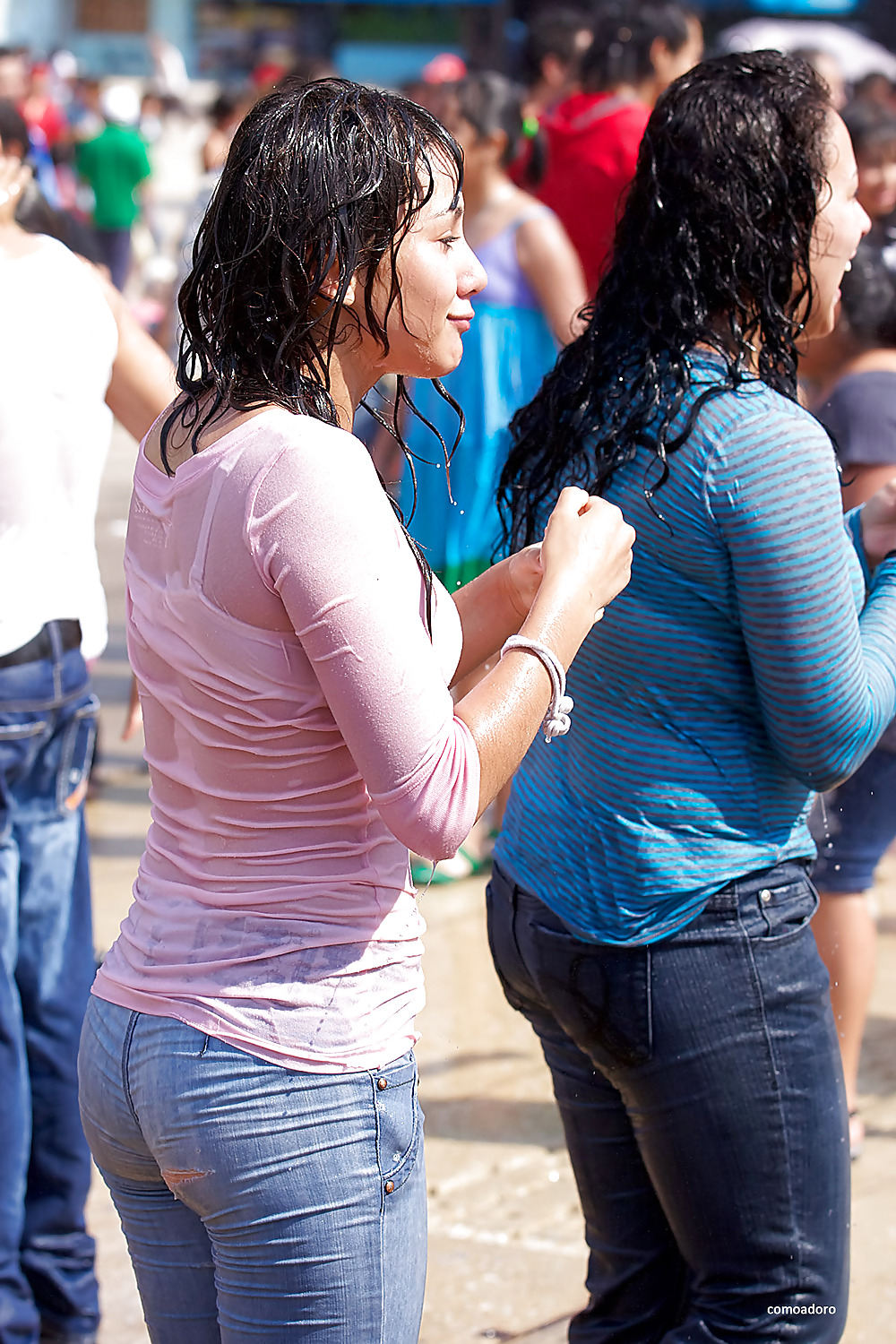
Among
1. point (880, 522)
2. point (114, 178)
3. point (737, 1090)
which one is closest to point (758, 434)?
point (880, 522)

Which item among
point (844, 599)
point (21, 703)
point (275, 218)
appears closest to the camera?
point (275, 218)

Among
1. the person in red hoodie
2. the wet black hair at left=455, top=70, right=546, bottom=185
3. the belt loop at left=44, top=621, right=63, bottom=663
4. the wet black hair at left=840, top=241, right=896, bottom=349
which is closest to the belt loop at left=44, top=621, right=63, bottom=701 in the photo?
the belt loop at left=44, top=621, right=63, bottom=663

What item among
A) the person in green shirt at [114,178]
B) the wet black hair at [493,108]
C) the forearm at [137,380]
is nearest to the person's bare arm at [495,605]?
the forearm at [137,380]

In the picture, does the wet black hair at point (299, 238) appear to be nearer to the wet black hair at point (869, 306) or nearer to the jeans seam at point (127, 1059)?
the jeans seam at point (127, 1059)

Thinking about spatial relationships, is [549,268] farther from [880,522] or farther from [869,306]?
[880,522]

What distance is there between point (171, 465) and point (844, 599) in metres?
0.76

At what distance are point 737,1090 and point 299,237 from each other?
3.47 ft

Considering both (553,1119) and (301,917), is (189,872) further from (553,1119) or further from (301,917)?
(553,1119)

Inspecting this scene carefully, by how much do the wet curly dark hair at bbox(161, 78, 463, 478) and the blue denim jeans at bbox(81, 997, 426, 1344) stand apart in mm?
580

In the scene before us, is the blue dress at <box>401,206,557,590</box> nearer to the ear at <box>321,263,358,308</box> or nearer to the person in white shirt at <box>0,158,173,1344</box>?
the person in white shirt at <box>0,158,173,1344</box>

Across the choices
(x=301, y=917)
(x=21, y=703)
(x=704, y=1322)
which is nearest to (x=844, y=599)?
(x=301, y=917)

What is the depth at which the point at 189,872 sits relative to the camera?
4.89 ft

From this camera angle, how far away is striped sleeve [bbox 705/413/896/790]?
1684mm

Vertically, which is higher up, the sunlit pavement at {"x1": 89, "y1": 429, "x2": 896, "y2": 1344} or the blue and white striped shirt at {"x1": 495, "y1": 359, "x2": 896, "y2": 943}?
the blue and white striped shirt at {"x1": 495, "y1": 359, "x2": 896, "y2": 943}
